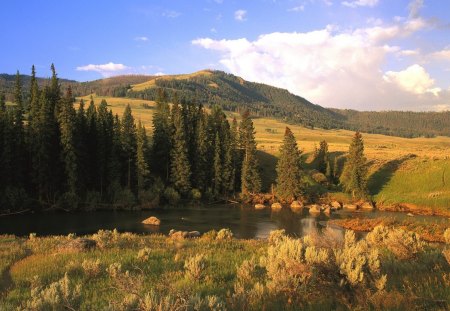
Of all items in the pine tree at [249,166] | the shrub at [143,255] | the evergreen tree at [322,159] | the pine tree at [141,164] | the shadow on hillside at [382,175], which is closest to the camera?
the shrub at [143,255]

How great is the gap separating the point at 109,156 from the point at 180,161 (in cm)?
1306

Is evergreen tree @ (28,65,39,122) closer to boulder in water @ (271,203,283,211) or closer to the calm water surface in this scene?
the calm water surface

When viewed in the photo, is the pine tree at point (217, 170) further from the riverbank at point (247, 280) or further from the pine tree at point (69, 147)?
the riverbank at point (247, 280)

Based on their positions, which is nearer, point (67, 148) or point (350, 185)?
point (67, 148)

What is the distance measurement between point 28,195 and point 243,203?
37.5m

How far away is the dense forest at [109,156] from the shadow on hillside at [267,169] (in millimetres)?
6199

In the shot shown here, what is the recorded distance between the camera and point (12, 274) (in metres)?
13.8

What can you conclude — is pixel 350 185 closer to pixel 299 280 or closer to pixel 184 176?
pixel 184 176

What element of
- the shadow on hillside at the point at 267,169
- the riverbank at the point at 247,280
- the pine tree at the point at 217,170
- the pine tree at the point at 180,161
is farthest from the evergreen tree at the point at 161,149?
the riverbank at the point at 247,280

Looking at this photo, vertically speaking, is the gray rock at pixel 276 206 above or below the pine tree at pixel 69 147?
below

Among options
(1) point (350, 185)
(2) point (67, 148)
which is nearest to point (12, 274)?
(2) point (67, 148)

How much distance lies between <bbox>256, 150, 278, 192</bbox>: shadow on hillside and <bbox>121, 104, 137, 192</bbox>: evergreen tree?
2748 centimetres

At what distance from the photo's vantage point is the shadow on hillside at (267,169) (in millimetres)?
85812

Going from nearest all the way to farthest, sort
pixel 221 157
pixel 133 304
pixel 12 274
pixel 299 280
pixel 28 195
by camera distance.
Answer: pixel 133 304, pixel 299 280, pixel 12 274, pixel 28 195, pixel 221 157
